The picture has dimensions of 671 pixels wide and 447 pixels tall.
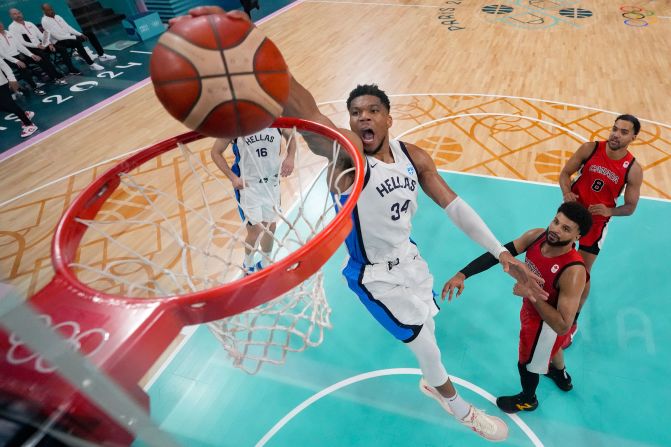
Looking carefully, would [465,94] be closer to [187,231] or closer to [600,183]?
[600,183]

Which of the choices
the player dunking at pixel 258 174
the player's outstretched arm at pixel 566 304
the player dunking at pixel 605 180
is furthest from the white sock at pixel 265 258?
the player dunking at pixel 605 180

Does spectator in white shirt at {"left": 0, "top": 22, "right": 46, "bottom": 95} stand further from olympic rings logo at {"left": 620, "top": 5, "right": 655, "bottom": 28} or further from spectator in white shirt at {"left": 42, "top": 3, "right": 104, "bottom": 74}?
olympic rings logo at {"left": 620, "top": 5, "right": 655, "bottom": 28}

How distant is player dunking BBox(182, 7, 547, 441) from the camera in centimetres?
209

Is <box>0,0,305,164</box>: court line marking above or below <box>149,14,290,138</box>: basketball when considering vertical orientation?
below

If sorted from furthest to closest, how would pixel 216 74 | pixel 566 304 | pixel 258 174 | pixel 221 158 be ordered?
1. pixel 258 174
2. pixel 221 158
3. pixel 566 304
4. pixel 216 74

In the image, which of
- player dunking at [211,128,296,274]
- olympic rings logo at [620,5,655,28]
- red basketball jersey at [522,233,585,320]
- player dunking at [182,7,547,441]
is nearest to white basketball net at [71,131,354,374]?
player dunking at [211,128,296,274]

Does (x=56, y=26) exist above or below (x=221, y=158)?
above

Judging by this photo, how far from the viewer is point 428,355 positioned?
2225 millimetres

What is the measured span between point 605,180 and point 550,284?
3.70 feet

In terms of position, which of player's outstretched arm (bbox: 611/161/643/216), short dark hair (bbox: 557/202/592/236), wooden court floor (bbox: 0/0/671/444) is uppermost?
short dark hair (bbox: 557/202/592/236)

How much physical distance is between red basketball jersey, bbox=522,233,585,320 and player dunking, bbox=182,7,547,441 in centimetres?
16

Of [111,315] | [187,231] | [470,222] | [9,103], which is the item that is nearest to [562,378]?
[470,222]

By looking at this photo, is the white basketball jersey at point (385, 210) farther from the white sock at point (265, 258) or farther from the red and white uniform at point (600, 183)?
the red and white uniform at point (600, 183)

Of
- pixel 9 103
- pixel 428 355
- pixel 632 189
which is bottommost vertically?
pixel 428 355
